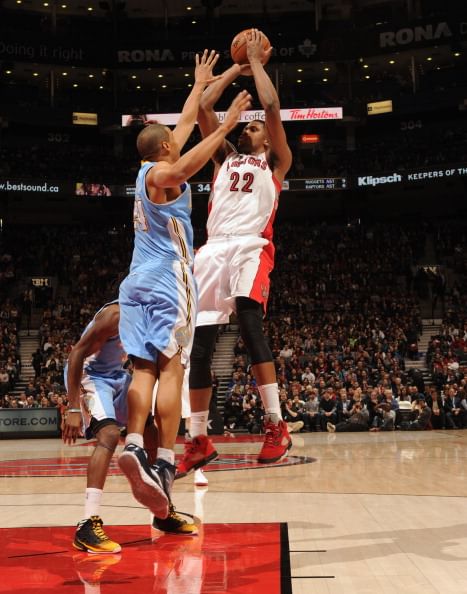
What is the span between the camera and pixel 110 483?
7.23 metres

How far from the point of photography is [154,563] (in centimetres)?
362

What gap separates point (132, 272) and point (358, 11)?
33531 mm

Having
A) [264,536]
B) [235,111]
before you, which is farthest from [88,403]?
[235,111]

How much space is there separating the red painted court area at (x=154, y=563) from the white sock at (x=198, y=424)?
1.08 m

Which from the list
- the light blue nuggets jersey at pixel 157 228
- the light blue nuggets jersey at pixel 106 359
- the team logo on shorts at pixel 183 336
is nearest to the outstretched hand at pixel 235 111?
the light blue nuggets jersey at pixel 157 228

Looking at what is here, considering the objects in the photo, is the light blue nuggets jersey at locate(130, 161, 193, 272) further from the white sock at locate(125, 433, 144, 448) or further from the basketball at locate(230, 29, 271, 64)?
the basketball at locate(230, 29, 271, 64)

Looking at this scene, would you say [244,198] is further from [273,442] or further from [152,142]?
[273,442]

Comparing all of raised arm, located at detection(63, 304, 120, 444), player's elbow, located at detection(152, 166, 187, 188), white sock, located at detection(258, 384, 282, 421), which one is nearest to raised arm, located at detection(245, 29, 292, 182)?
player's elbow, located at detection(152, 166, 187, 188)

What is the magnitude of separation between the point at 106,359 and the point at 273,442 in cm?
140

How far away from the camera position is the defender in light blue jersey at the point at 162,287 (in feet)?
13.7

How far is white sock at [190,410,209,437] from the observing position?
18.4 ft

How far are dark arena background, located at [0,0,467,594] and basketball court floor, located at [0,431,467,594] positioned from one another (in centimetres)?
4

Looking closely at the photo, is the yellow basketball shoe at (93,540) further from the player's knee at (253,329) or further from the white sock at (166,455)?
the player's knee at (253,329)

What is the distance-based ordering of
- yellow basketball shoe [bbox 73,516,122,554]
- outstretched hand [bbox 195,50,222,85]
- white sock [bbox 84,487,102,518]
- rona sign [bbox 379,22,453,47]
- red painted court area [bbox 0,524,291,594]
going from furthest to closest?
1. rona sign [bbox 379,22,453,47]
2. outstretched hand [bbox 195,50,222,85]
3. white sock [bbox 84,487,102,518]
4. yellow basketball shoe [bbox 73,516,122,554]
5. red painted court area [bbox 0,524,291,594]
